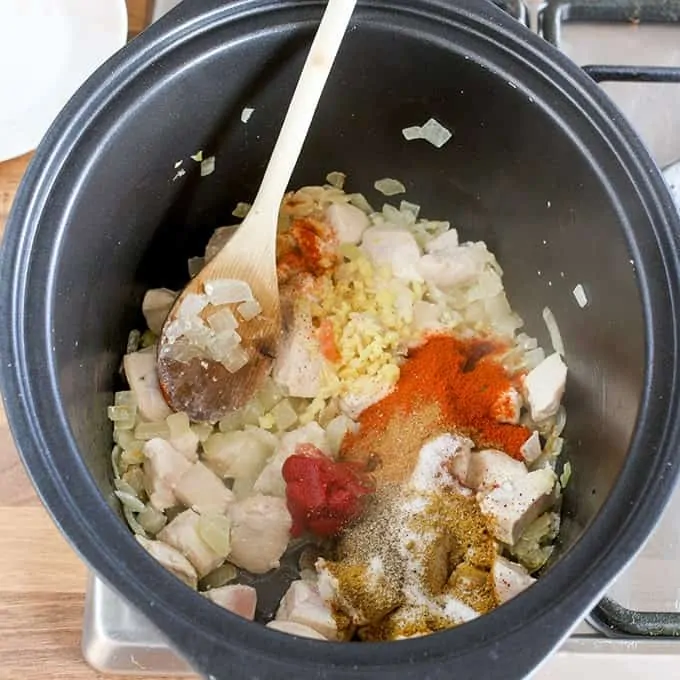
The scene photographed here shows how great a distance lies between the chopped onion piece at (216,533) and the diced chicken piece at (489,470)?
0.24 meters

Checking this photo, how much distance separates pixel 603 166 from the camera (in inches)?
33.2

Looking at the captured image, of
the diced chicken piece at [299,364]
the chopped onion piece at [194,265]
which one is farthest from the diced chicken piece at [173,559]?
the chopped onion piece at [194,265]

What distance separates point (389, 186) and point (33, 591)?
1.92 ft

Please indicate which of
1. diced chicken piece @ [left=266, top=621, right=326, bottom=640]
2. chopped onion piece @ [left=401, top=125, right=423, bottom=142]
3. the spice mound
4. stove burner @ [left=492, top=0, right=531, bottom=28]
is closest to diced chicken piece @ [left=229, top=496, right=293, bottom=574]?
the spice mound

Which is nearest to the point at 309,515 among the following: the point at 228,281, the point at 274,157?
the point at 228,281

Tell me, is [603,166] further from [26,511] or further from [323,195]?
[26,511]

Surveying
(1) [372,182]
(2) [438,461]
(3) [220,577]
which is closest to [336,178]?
(1) [372,182]

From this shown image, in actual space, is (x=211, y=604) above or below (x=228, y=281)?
below

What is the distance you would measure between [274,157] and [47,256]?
0.26m

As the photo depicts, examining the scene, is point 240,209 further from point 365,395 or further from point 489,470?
point 489,470

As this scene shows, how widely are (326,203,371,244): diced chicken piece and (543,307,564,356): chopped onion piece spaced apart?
229 mm

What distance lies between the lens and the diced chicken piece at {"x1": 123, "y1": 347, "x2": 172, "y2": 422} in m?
0.95

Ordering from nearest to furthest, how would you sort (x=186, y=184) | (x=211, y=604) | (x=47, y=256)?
(x=211, y=604) → (x=47, y=256) → (x=186, y=184)

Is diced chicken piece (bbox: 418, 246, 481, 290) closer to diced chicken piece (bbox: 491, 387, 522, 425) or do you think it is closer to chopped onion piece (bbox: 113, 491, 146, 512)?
diced chicken piece (bbox: 491, 387, 522, 425)
